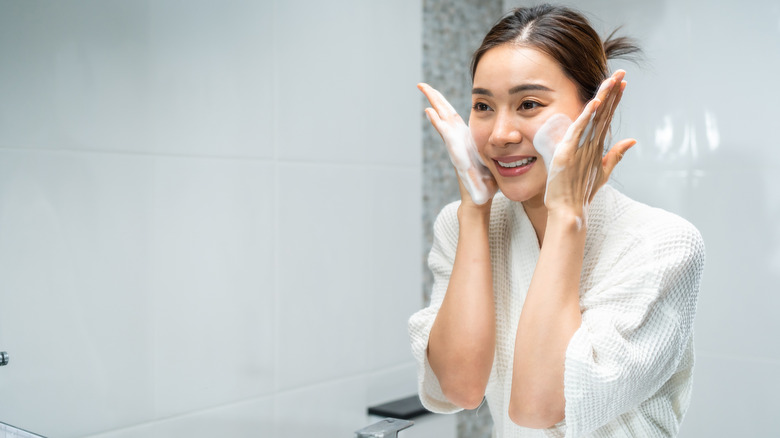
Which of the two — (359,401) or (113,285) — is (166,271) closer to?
(113,285)

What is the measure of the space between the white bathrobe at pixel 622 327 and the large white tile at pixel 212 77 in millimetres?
388

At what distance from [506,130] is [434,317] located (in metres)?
0.28

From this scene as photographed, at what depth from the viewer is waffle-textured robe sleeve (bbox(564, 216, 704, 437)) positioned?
69cm

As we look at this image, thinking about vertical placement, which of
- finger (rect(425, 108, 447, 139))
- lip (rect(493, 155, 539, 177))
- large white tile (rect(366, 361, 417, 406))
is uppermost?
finger (rect(425, 108, 447, 139))

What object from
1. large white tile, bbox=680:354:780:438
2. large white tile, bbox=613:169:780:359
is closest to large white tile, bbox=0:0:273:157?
large white tile, bbox=613:169:780:359

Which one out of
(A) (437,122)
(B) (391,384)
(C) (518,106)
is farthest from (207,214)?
(B) (391,384)

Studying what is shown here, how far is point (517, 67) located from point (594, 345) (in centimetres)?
33

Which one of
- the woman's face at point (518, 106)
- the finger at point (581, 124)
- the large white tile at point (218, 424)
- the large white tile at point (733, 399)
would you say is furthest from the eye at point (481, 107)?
the large white tile at point (733, 399)

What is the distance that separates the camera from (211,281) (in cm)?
96

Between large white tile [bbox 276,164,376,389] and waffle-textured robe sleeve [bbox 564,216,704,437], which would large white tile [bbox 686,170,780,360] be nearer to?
waffle-textured robe sleeve [bbox 564,216,704,437]

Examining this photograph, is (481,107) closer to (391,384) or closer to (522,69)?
(522,69)

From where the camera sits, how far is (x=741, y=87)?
46.5 inches

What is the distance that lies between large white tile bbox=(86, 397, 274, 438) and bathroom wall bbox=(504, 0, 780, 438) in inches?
30.2

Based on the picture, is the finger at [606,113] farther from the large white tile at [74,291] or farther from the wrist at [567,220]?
the large white tile at [74,291]
